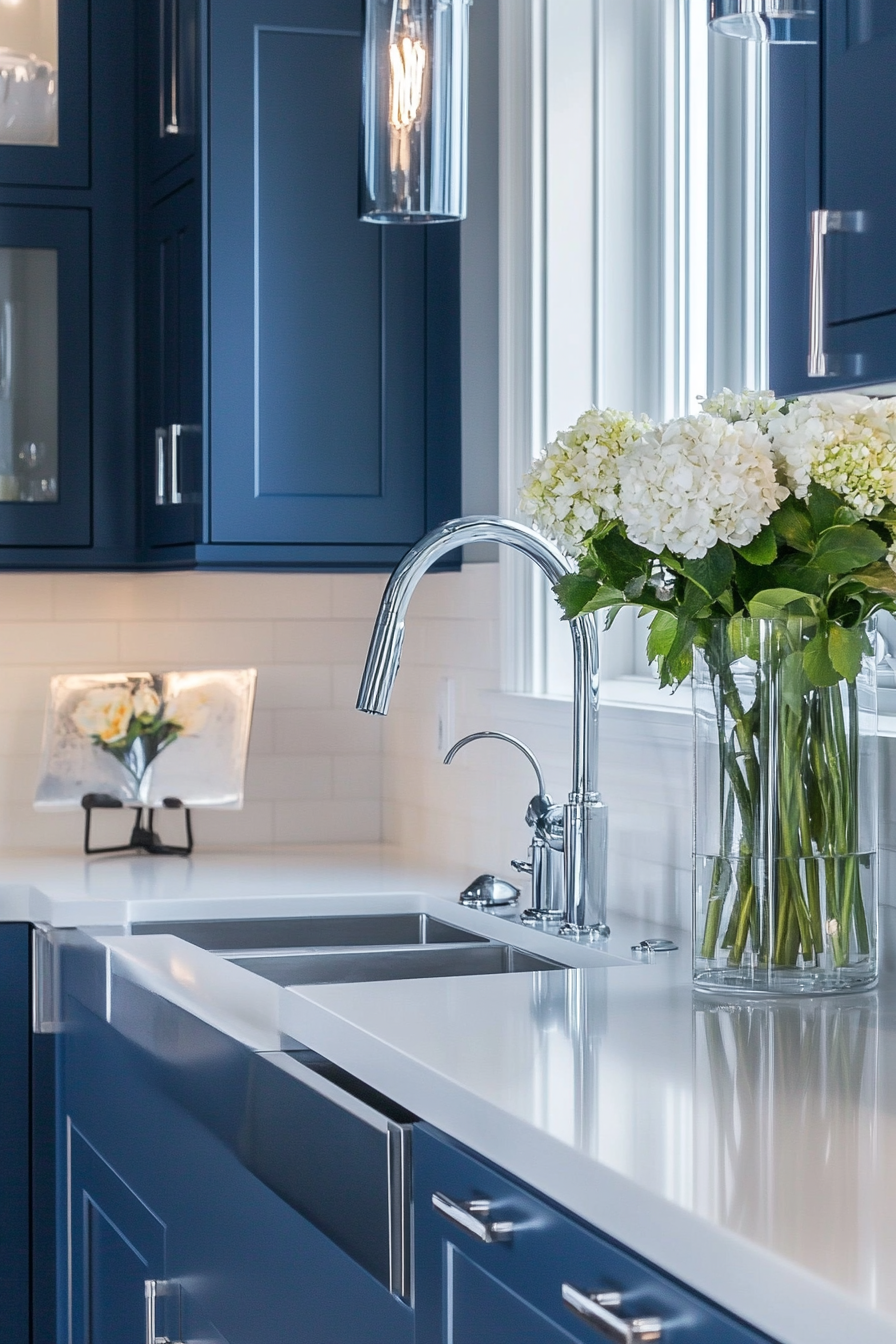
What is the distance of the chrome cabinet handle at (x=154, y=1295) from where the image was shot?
6.72 feet

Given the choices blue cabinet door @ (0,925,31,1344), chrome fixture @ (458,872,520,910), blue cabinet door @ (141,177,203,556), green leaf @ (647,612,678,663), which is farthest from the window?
green leaf @ (647,612,678,663)

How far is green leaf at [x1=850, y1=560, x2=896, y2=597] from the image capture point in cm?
152

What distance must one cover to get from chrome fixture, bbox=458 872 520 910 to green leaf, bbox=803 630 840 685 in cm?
90

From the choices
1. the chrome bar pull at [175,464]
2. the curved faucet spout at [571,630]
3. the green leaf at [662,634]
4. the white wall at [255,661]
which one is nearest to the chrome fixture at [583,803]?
the curved faucet spout at [571,630]

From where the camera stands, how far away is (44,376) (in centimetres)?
308

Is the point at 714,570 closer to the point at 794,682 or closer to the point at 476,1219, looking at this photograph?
the point at 794,682

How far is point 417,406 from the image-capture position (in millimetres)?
2947

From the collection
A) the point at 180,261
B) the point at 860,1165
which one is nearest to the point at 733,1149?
the point at 860,1165

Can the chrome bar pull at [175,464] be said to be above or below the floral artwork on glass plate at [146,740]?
above

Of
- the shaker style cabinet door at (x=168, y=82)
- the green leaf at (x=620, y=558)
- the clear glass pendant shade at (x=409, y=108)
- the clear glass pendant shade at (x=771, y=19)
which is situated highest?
the shaker style cabinet door at (x=168, y=82)

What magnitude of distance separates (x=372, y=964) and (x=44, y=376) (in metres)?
1.36

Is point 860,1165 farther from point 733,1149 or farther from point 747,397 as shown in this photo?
point 747,397

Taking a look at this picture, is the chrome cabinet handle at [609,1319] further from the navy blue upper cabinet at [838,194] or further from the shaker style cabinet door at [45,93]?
the shaker style cabinet door at [45,93]

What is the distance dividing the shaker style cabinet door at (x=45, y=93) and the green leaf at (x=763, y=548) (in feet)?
6.28
